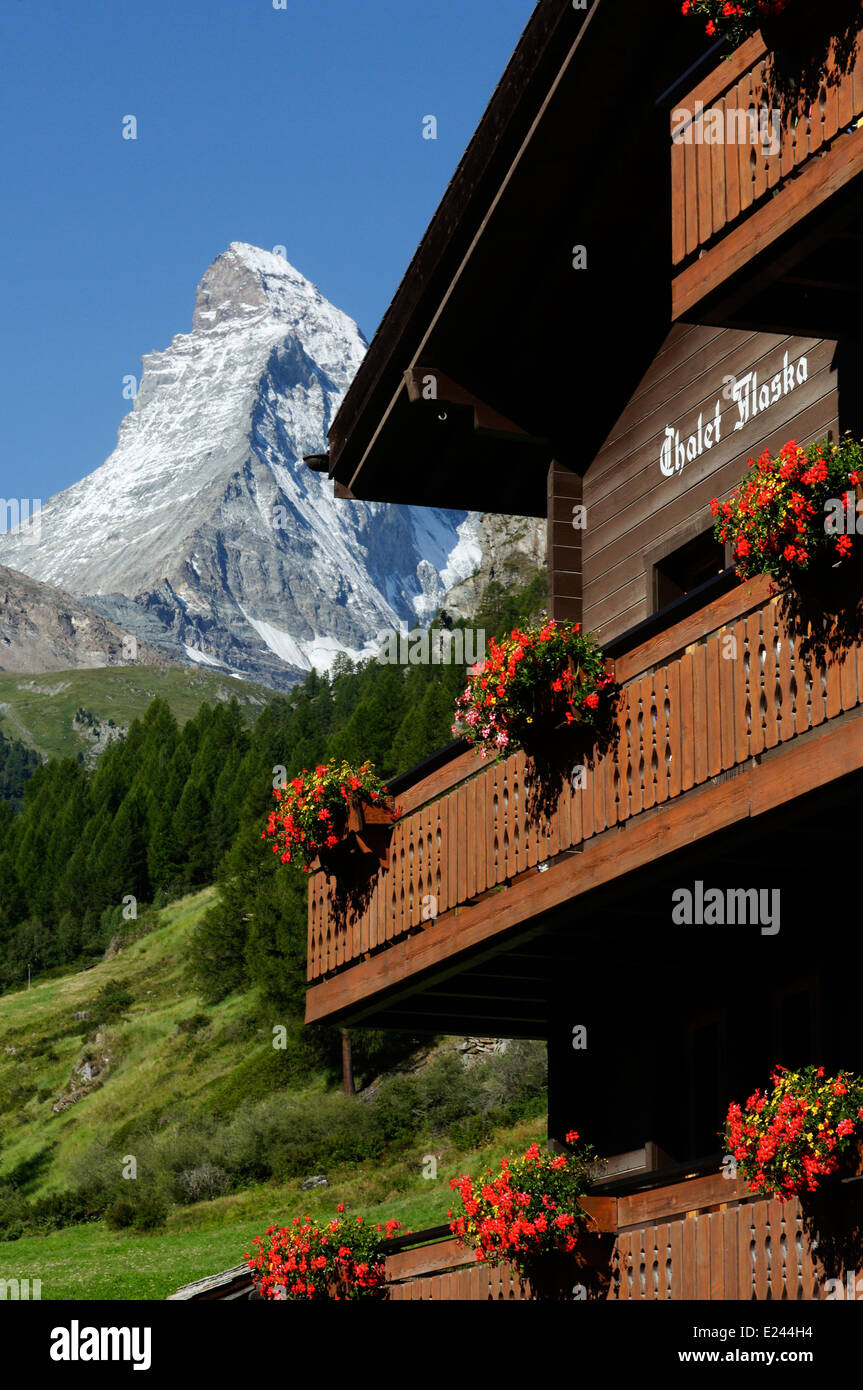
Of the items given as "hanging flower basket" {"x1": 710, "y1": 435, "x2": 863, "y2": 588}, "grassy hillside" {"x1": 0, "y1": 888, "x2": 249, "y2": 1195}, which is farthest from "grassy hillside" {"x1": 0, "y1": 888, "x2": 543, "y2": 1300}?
"hanging flower basket" {"x1": 710, "y1": 435, "x2": 863, "y2": 588}

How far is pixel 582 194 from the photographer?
14375mm

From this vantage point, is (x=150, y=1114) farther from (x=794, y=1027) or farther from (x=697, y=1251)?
(x=697, y=1251)

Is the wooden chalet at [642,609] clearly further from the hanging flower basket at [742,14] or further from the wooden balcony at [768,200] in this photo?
the hanging flower basket at [742,14]

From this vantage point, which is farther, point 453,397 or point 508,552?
point 508,552

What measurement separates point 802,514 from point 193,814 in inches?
4674

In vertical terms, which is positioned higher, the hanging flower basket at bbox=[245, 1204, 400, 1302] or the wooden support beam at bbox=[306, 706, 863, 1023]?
the wooden support beam at bbox=[306, 706, 863, 1023]

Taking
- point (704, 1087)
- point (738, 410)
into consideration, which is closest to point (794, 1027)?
point (704, 1087)

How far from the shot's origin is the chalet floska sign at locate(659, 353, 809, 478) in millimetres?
12609

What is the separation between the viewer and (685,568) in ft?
47.4

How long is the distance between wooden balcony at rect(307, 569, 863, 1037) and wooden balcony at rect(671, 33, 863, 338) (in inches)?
74.6


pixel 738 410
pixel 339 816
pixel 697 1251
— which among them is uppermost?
pixel 738 410

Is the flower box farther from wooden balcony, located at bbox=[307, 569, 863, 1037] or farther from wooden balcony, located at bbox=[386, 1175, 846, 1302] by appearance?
wooden balcony, located at bbox=[386, 1175, 846, 1302]

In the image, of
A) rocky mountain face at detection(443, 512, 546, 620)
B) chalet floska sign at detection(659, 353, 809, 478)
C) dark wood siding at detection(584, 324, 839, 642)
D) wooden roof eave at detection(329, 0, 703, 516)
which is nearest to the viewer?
dark wood siding at detection(584, 324, 839, 642)

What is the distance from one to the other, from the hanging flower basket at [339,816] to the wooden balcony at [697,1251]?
3757 millimetres
